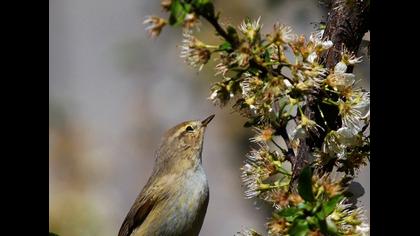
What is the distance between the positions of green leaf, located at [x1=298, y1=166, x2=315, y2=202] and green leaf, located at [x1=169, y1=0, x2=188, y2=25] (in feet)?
1.10

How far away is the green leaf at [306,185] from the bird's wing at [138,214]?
4.80 ft

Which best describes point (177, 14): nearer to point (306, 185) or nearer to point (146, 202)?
point (306, 185)

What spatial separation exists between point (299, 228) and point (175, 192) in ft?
4.60

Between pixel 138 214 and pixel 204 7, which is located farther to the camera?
pixel 138 214

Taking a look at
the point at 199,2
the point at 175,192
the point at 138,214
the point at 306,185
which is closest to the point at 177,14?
the point at 199,2

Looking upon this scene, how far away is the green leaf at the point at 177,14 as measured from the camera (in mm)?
1280

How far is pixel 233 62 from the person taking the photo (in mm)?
1386

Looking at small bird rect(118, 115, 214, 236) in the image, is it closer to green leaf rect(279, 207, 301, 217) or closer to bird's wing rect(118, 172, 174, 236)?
bird's wing rect(118, 172, 174, 236)

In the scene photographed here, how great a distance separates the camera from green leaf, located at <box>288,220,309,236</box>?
135 cm

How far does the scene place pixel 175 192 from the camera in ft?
8.92

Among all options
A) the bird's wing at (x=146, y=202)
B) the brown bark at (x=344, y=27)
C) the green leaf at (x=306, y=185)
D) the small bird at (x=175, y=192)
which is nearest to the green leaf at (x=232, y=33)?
the green leaf at (x=306, y=185)

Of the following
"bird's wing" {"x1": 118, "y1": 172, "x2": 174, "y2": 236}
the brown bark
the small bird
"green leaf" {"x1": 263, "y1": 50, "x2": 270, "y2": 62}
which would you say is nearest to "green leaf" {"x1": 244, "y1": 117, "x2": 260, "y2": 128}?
the brown bark
